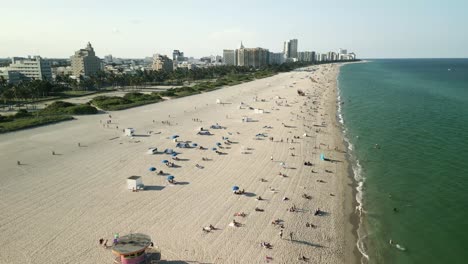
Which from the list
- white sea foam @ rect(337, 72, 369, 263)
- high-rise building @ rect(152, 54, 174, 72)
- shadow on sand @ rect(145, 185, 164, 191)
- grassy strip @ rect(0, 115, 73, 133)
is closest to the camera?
white sea foam @ rect(337, 72, 369, 263)

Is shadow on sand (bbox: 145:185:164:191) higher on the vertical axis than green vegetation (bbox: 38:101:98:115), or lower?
lower

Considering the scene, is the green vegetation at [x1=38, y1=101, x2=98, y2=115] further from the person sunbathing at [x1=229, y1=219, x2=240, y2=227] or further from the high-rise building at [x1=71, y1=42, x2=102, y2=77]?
the high-rise building at [x1=71, y1=42, x2=102, y2=77]

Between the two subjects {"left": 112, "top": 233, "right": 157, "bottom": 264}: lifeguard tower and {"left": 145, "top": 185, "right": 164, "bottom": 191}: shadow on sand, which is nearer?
{"left": 112, "top": 233, "right": 157, "bottom": 264}: lifeguard tower

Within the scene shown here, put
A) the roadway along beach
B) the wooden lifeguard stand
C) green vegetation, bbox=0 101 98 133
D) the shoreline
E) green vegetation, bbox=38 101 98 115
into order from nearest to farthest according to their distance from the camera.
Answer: the wooden lifeguard stand → the roadway along beach → the shoreline → green vegetation, bbox=0 101 98 133 → green vegetation, bbox=38 101 98 115

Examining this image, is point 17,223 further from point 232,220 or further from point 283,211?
point 283,211

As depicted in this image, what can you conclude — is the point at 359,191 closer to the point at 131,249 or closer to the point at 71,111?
the point at 131,249

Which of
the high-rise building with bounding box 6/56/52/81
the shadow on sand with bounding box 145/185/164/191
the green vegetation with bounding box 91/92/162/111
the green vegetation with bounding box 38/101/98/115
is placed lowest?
the shadow on sand with bounding box 145/185/164/191

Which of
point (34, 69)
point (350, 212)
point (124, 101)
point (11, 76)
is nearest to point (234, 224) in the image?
point (350, 212)

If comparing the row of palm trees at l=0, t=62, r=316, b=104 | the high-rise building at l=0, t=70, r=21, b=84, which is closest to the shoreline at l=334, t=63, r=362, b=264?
the row of palm trees at l=0, t=62, r=316, b=104
